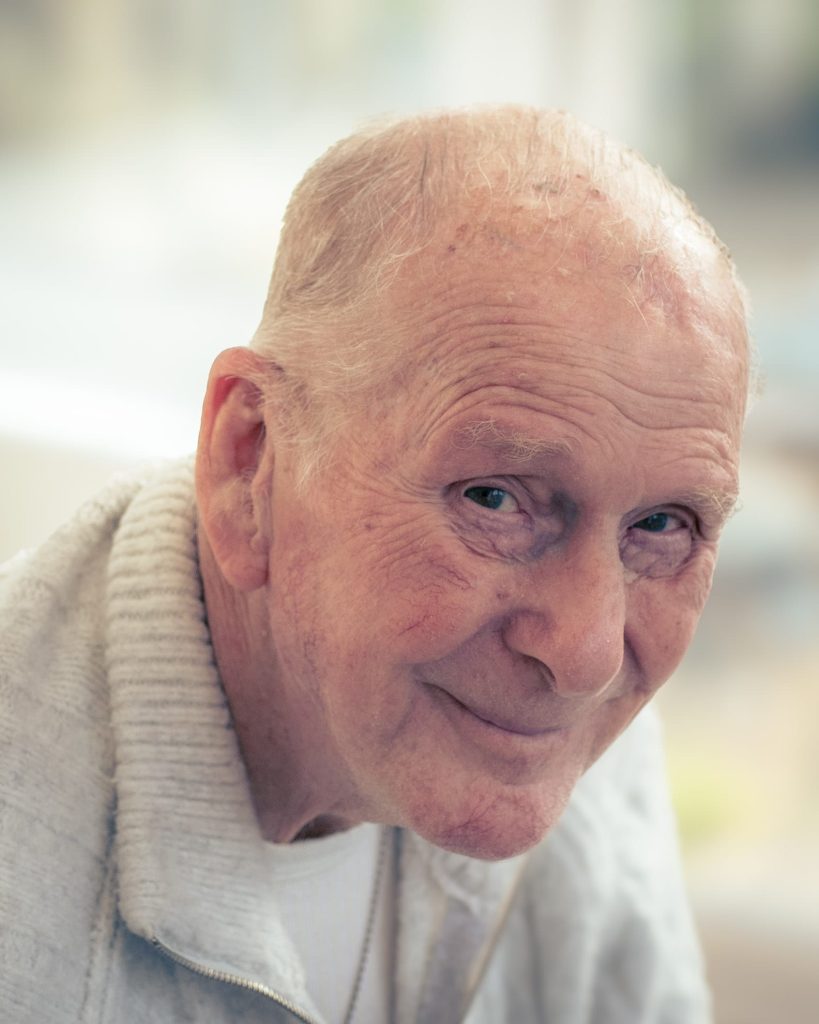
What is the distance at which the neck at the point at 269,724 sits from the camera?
3.88 ft

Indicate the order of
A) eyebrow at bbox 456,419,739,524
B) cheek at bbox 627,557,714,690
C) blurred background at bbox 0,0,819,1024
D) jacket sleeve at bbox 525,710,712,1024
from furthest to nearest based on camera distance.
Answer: blurred background at bbox 0,0,819,1024 < jacket sleeve at bbox 525,710,712,1024 < cheek at bbox 627,557,714,690 < eyebrow at bbox 456,419,739,524

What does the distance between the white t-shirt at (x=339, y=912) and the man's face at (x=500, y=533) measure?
0.85ft

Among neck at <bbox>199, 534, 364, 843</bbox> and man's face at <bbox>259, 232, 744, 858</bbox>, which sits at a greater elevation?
man's face at <bbox>259, 232, 744, 858</bbox>

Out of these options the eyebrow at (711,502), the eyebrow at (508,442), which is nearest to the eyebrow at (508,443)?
the eyebrow at (508,442)

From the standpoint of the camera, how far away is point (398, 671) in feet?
3.41

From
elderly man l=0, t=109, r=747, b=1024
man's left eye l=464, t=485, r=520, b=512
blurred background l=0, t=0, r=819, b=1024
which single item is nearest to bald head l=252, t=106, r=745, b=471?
elderly man l=0, t=109, r=747, b=1024

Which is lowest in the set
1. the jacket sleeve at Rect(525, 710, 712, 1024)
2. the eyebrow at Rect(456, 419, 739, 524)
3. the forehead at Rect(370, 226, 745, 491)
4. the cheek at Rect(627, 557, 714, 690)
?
the jacket sleeve at Rect(525, 710, 712, 1024)

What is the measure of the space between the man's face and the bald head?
0.07 feet

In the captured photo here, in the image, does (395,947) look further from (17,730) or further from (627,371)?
(627,371)

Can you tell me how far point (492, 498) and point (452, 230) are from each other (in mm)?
208

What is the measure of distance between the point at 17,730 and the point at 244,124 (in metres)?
1.66

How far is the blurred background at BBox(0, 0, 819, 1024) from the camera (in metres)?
2.37

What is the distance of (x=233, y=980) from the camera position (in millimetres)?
1128

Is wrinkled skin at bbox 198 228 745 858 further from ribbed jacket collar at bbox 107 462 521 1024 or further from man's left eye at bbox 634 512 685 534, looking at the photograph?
ribbed jacket collar at bbox 107 462 521 1024
